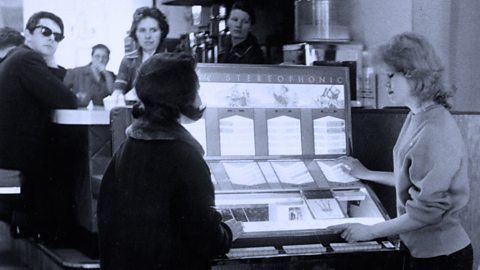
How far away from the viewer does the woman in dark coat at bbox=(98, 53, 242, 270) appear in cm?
227

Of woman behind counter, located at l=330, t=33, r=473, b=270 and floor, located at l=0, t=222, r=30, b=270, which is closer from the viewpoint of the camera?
woman behind counter, located at l=330, t=33, r=473, b=270

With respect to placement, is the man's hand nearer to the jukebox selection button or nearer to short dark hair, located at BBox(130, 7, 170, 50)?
the jukebox selection button

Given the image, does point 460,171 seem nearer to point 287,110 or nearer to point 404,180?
point 404,180

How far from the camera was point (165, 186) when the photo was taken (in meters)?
2.27

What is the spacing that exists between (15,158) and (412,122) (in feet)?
9.22

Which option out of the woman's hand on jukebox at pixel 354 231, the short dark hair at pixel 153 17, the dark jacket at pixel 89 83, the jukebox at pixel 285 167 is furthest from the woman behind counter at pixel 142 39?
the woman's hand on jukebox at pixel 354 231

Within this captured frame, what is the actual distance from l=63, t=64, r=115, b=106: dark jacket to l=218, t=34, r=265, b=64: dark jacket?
39.7 inches

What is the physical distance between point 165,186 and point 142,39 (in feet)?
10.4

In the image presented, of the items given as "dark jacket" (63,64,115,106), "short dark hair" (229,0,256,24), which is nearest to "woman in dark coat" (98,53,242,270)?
"short dark hair" (229,0,256,24)

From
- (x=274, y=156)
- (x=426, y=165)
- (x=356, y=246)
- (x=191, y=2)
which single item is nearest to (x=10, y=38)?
(x=191, y=2)

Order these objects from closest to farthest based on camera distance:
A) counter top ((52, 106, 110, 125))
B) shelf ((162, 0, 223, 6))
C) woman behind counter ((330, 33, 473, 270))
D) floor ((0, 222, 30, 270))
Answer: woman behind counter ((330, 33, 473, 270)), counter top ((52, 106, 110, 125)), floor ((0, 222, 30, 270)), shelf ((162, 0, 223, 6))

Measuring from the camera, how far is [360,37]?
3.92m

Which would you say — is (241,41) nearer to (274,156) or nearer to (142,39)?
(142,39)

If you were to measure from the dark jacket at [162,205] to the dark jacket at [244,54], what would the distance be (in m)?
2.61
